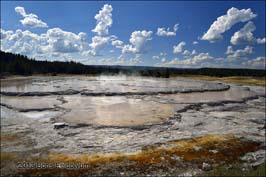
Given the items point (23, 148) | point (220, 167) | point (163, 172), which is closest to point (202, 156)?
point (220, 167)

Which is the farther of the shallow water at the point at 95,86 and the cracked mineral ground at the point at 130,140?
the shallow water at the point at 95,86

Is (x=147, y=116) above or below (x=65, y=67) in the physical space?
below

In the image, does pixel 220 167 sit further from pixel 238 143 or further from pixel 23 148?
pixel 23 148

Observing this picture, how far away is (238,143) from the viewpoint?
11.5m

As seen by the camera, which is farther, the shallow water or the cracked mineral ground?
the shallow water

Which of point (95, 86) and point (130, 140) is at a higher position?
point (95, 86)

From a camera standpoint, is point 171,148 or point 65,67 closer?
point 171,148

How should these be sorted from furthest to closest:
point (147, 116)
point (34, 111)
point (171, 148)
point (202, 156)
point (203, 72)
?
point (203, 72) → point (34, 111) → point (147, 116) → point (171, 148) → point (202, 156)

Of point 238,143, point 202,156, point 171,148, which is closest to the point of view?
point 202,156

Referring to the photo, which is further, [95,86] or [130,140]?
[95,86]

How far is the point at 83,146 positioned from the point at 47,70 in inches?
2814

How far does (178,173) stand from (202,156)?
1.82 meters

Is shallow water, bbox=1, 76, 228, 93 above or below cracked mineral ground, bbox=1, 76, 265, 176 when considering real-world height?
above

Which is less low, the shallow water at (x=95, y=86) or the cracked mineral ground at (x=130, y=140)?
the shallow water at (x=95, y=86)
